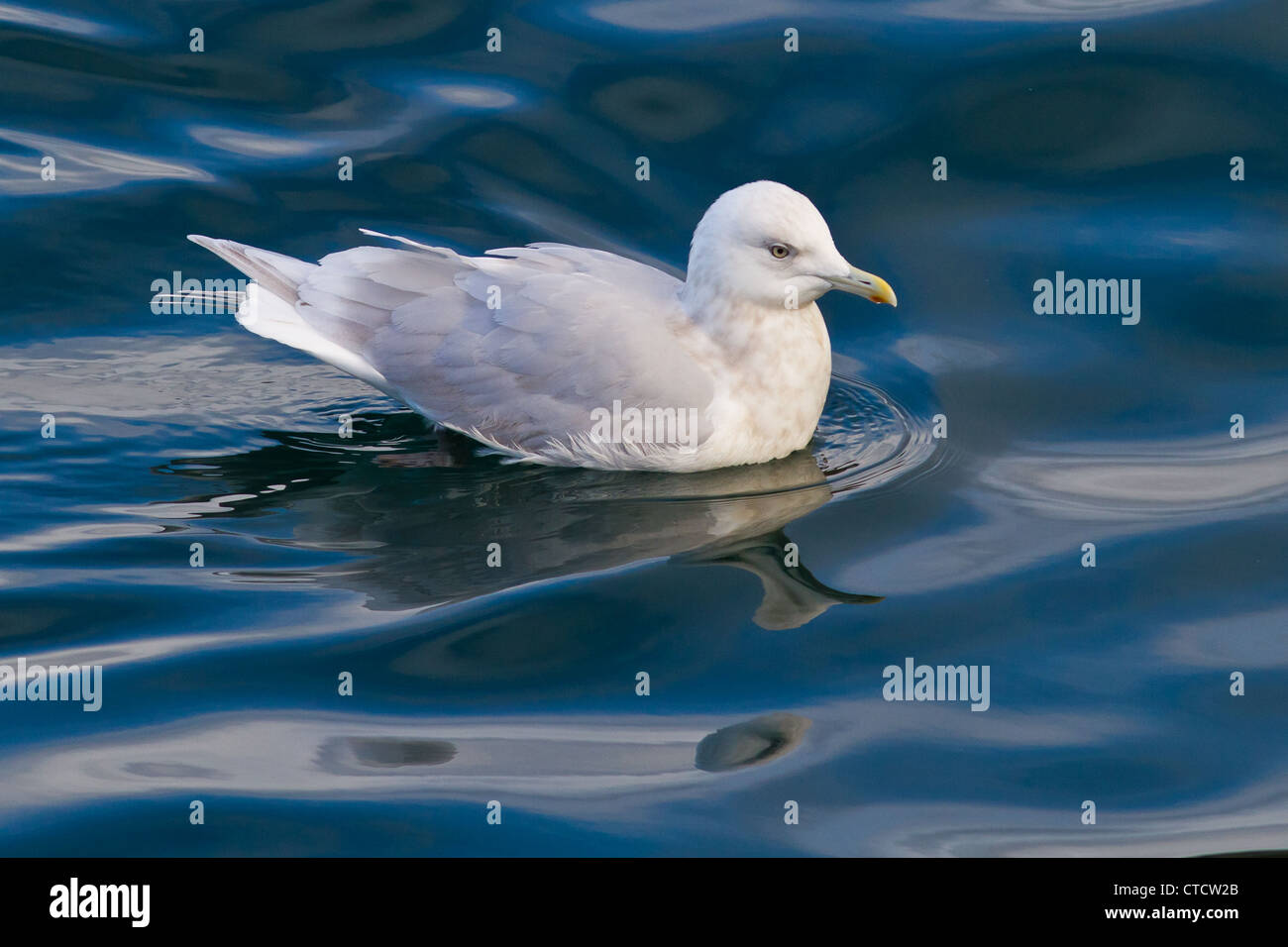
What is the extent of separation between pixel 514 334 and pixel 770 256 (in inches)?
44.2

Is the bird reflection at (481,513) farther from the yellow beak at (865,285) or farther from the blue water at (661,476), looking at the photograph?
the yellow beak at (865,285)

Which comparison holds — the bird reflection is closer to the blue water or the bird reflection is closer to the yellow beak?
the blue water

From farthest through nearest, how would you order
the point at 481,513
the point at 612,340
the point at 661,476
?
the point at 661,476
the point at 612,340
the point at 481,513

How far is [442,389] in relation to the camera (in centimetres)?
732

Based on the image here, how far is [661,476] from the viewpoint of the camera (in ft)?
23.3

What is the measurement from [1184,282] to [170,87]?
5.93m

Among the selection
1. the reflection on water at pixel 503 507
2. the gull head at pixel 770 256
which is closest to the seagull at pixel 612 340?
the gull head at pixel 770 256

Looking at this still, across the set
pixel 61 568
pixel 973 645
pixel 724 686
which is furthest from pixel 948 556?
pixel 61 568

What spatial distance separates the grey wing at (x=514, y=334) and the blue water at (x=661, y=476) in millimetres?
294

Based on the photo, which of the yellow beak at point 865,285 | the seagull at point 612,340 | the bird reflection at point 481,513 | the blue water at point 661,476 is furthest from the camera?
the seagull at point 612,340

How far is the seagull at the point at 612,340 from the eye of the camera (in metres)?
6.98

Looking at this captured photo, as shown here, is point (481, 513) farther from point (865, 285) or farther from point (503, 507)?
point (865, 285)

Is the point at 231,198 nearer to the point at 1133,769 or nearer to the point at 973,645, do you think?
the point at 973,645

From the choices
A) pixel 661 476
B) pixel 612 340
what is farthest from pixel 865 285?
pixel 661 476
